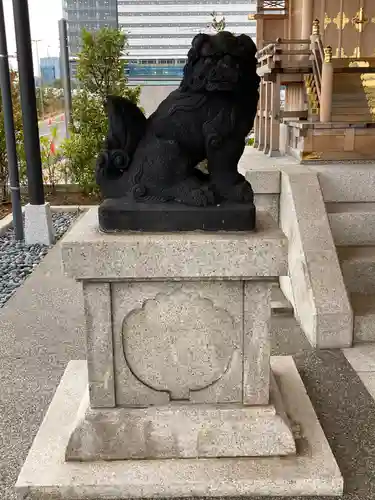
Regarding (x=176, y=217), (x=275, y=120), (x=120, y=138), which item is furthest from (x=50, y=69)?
(x=176, y=217)

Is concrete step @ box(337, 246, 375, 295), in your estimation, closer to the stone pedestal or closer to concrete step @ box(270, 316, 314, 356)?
concrete step @ box(270, 316, 314, 356)

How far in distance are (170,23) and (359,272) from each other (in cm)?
513

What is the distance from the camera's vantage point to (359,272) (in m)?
3.90

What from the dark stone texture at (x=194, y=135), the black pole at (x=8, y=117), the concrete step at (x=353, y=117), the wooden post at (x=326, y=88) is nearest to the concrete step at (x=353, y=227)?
the wooden post at (x=326, y=88)

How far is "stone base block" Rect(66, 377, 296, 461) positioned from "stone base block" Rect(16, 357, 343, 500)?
3 centimetres

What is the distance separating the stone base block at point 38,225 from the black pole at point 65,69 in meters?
3.40

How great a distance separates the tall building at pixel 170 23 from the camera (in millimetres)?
7453

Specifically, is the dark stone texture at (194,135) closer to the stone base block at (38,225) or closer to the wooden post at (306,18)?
the stone base block at (38,225)

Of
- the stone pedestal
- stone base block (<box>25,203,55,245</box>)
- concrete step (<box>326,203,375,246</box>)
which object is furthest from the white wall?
the stone pedestal

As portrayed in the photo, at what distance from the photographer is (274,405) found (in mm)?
2422

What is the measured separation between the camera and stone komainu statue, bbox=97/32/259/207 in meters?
2.16

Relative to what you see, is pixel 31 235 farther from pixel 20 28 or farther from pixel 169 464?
pixel 169 464

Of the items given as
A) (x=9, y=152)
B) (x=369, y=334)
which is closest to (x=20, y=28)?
(x=9, y=152)

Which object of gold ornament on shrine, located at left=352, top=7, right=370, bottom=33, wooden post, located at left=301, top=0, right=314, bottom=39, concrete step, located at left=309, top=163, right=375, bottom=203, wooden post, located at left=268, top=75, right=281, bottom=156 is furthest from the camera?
gold ornament on shrine, located at left=352, top=7, right=370, bottom=33
